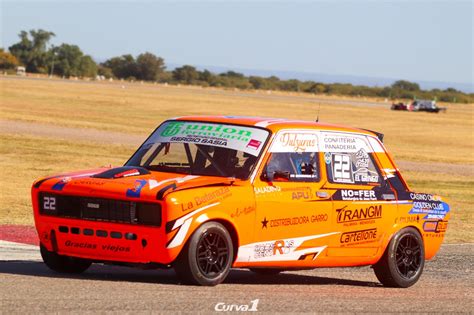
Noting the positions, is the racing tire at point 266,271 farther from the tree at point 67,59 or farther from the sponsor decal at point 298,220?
the tree at point 67,59

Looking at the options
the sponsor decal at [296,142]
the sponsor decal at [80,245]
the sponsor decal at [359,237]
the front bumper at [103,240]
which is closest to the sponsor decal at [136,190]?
the front bumper at [103,240]

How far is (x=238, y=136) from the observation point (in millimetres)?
10445

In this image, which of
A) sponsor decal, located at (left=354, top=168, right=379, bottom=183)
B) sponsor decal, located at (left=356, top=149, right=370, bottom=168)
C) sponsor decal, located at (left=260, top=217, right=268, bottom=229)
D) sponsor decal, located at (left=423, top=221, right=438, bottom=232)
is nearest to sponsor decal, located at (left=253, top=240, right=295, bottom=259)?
sponsor decal, located at (left=260, top=217, right=268, bottom=229)

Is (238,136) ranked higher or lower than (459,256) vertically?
higher

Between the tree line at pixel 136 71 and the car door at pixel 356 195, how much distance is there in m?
121

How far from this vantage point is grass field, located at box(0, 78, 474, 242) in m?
22.7

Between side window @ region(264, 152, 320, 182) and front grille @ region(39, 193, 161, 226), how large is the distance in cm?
128

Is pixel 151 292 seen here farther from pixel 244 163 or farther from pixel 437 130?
pixel 437 130

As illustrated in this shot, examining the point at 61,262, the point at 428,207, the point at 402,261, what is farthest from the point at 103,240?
the point at 428,207

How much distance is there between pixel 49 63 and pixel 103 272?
129089 millimetres

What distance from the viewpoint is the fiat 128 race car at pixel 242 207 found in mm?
9422

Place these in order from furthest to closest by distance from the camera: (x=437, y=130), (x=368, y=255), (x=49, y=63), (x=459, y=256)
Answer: (x=49, y=63) < (x=437, y=130) < (x=459, y=256) < (x=368, y=255)

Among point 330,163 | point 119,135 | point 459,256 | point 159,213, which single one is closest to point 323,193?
point 330,163

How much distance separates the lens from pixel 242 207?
981cm
